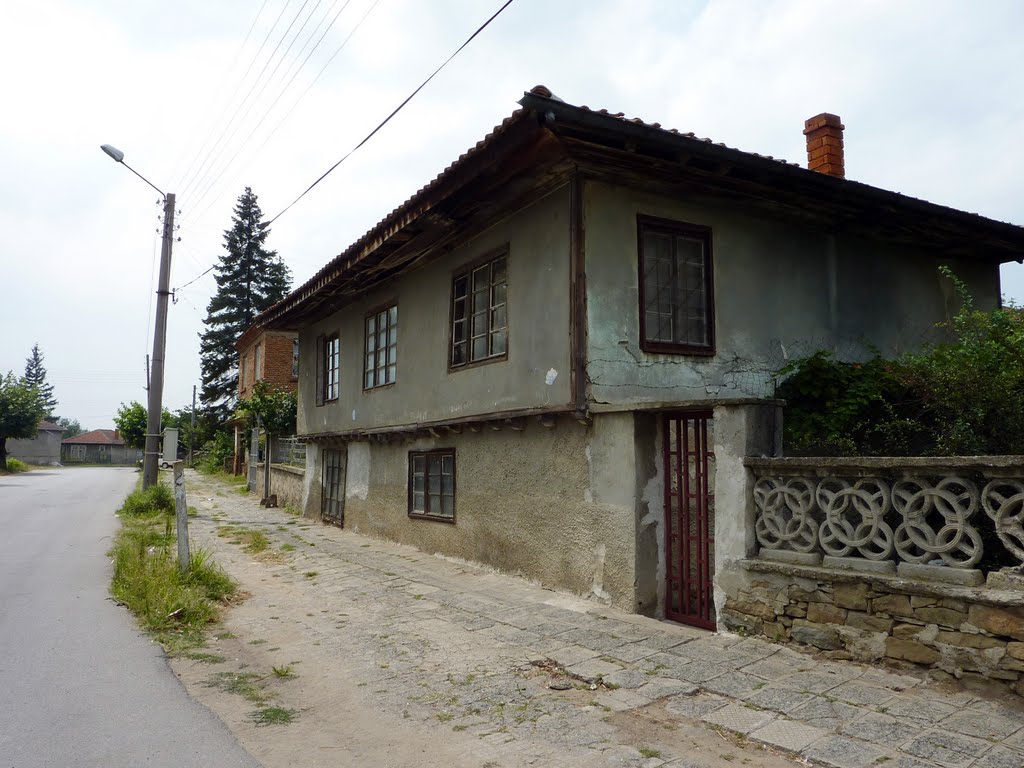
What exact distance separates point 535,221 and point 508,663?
495 centimetres

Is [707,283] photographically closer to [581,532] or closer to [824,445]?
[824,445]

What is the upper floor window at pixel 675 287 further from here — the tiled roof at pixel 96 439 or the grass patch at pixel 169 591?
the tiled roof at pixel 96 439

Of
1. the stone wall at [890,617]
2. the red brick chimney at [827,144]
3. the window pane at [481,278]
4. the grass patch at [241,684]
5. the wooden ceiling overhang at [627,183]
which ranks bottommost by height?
the grass patch at [241,684]

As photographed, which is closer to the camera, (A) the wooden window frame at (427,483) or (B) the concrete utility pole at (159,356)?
(A) the wooden window frame at (427,483)

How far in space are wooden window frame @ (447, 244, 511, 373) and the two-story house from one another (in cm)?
3

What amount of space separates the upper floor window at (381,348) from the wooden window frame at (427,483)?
1501 mm

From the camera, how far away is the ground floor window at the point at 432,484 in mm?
10430

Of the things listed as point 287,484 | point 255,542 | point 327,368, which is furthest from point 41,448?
point 255,542

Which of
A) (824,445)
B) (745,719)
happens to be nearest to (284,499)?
(824,445)

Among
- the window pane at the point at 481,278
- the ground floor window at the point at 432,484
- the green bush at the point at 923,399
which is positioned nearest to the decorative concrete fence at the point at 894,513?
the green bush at the point at 923,399

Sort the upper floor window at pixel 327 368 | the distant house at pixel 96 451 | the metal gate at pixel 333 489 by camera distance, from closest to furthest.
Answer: the metal gate at pixel 333 489, the upper floor window at pixel 327 368, the distant house at pixel 96 451

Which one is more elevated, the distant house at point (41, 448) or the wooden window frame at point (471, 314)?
the wooden window frame at point (471, 314)

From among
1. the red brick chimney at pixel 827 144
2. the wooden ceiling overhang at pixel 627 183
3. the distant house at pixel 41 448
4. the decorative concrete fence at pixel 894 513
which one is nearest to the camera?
the decorative concrete fence at pixel 894 513

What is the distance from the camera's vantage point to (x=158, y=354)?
17.1 metres
